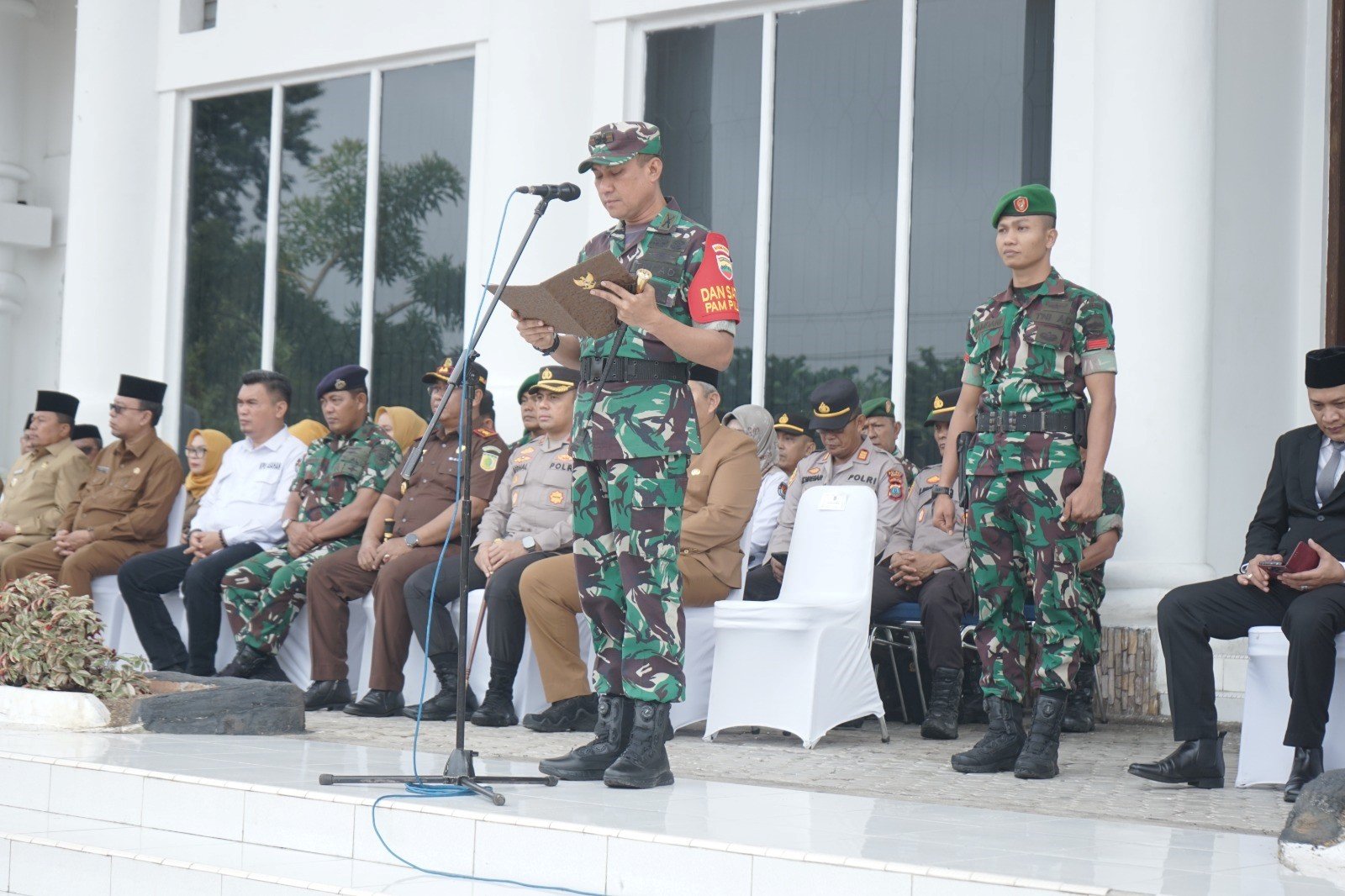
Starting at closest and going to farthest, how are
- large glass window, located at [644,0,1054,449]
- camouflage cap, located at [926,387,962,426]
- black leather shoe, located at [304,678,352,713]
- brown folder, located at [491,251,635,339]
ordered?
brown folder, located at [491,251,635,339]
camouflage cap, located at [926,387,962,426]
black leather shoe, located at [304,678,352,713]
large glass window, located at [644,0,1054,449]

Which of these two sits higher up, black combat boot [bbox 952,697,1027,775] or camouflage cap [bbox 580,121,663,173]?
camouflage cap [bbox 580,121,663,173]

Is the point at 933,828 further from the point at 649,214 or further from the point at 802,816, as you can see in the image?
the point at 649,214

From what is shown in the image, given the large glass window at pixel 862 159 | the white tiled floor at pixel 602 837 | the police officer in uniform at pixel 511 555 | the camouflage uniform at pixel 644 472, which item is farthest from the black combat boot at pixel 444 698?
the large glass window at pixel 862 159

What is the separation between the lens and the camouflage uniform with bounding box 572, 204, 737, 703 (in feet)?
13.4

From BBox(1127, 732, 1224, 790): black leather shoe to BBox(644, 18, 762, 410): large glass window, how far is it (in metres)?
4.18

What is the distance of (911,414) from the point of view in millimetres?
7855

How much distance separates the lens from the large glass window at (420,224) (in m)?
9.30

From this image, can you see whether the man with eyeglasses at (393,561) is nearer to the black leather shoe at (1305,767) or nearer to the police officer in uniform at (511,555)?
the police officer in uniform at (511,555)

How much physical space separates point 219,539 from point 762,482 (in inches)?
106

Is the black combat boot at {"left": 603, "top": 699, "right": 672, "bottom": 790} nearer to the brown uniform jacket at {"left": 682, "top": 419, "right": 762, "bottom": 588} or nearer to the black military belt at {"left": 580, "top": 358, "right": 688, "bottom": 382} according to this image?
the black military belt at {"left": 580, "top": 358, "right": 688, "bottom": 382}

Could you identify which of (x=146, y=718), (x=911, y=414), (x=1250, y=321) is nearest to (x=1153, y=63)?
(x=1250, y=321)

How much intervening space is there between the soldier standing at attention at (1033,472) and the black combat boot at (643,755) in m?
1.14

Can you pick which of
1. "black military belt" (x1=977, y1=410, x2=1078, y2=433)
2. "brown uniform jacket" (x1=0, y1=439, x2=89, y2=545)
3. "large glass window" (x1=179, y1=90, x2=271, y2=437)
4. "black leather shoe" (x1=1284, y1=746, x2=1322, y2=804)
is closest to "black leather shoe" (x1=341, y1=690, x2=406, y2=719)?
"brown uniform jacket" (x1=0, y1=439, x2=89, y2=545)

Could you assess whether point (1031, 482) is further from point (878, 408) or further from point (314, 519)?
point (314, 519)
